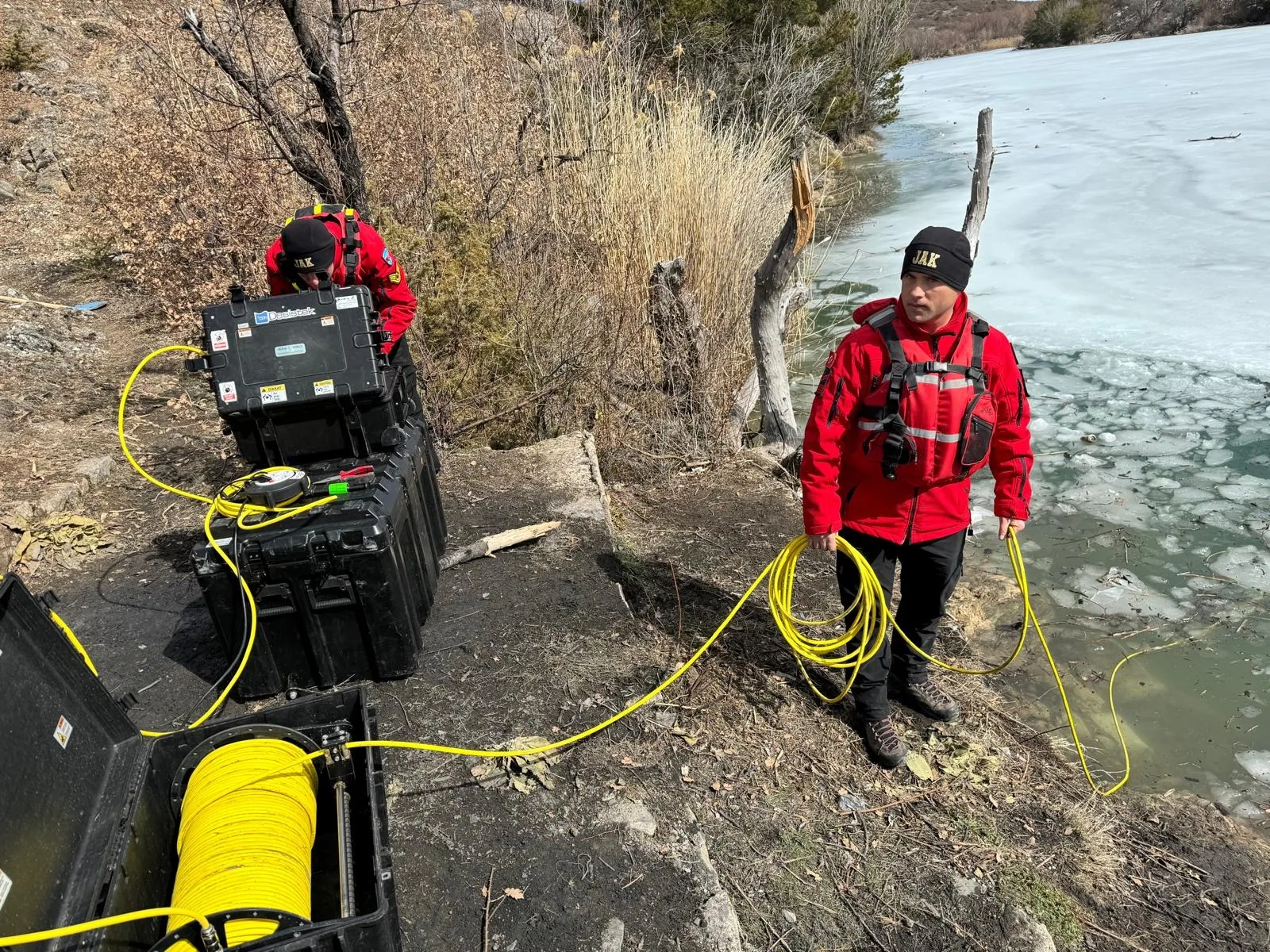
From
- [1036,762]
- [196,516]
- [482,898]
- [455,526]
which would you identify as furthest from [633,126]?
[482,898]

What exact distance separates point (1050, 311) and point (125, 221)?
819cm

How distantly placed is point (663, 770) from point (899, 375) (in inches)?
60.6

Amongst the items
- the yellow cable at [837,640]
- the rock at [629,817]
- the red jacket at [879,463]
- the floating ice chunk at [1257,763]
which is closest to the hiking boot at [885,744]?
the yellow cable at [837,640]

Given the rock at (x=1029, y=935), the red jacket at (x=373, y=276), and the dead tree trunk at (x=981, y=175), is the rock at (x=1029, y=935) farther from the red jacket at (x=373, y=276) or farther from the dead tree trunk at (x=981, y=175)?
the dead tree trunk at (x=981, y=175)

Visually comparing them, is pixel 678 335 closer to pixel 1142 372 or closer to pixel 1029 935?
pixel 1142 372

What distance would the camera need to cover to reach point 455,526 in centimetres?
430

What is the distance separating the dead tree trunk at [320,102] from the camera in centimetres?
456

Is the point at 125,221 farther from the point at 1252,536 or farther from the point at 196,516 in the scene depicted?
the point at 1252,536

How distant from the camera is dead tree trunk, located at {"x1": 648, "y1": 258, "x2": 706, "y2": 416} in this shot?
558 centimetres

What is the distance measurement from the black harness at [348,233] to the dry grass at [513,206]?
1532 millimetres

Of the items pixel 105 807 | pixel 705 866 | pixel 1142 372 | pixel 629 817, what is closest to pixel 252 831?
pixel 105 807

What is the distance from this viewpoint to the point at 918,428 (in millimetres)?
2512

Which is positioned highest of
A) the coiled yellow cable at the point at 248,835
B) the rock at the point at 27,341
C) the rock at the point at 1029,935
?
the rock at the point at 27,341

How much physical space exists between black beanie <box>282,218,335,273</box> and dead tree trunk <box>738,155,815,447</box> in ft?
8.05
